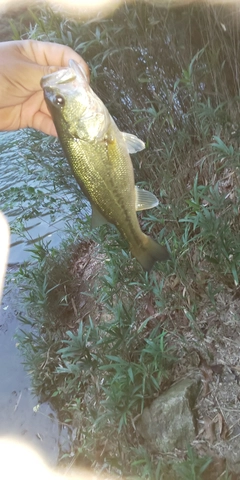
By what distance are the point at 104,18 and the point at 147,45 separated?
0.36 meters

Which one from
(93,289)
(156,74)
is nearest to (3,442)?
(93,289)

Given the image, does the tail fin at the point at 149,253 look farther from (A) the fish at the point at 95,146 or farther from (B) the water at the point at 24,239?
(B) the water at the point at 24,239

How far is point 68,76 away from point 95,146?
11.7 inches

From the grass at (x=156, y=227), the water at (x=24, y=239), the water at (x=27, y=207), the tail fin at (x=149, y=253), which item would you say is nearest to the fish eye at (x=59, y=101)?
the tail fin at (x=149, y=253)

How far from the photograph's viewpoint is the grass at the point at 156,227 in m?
2.56

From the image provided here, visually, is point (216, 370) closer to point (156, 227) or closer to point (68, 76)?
point (156, 227)

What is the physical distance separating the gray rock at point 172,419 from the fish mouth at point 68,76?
1.97m

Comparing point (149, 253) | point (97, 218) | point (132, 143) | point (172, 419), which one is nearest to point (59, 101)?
point (132, 143)

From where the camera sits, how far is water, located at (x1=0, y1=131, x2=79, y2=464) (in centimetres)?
336

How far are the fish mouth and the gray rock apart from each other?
1966 mm

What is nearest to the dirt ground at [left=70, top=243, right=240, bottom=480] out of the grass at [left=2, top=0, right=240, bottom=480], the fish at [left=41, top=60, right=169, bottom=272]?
the grass at [left=2, top=0, right=240, bottom=480]

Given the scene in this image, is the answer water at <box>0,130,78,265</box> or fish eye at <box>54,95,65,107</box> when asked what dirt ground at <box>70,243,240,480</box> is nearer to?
fish eye at <box>54,95,65,107</box>

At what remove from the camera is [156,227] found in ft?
10.5

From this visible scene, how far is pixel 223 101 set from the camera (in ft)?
9.23
